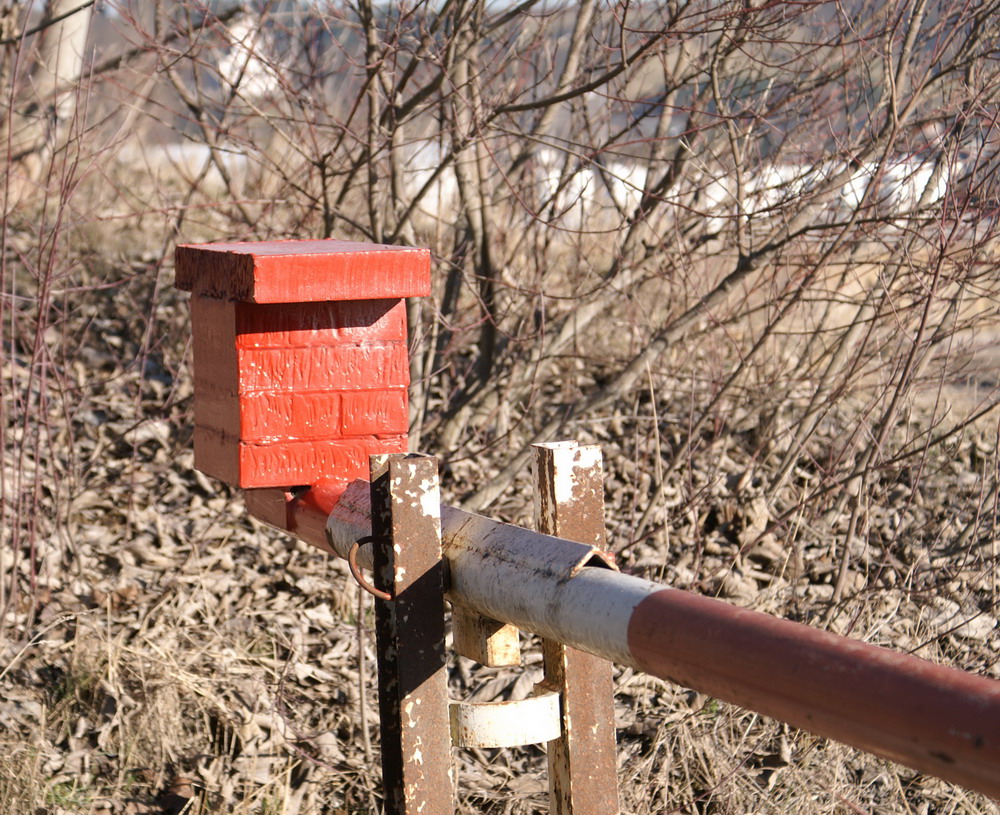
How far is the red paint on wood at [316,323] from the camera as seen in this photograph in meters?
1.89

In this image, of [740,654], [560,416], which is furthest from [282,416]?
[560,416]

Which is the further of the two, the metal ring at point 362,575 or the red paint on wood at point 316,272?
the red paint on wood at point 316,272

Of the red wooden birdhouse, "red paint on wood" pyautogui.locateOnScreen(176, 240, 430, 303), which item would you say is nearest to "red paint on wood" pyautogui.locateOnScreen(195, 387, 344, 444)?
the red wooden birdhouse

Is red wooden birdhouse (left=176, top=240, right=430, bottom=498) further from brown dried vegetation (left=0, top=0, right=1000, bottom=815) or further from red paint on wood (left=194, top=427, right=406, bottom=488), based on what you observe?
brown dried vegetation (left=0, top=0, right=1000, bottom=815)

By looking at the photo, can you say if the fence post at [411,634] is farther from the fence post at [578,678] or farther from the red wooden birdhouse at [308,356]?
the red wooden birdhouse at [308,356]

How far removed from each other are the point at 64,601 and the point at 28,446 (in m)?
1.11

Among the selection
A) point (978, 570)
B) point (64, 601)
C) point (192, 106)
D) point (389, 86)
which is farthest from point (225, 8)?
point (978, 570)

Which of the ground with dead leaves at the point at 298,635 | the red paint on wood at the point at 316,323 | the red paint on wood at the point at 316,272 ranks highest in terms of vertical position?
the red paint on wood at the point at 316,272

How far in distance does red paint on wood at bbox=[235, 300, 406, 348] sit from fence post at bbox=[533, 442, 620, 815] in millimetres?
517

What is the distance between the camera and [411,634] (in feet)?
4.91

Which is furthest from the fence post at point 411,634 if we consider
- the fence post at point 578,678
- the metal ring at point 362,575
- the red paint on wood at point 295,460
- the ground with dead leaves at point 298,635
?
the ground with dead leaves at point 298,635

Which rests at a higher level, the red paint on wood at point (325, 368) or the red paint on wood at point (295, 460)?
the red paint on wood at point (325, 368)

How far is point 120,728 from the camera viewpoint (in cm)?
333

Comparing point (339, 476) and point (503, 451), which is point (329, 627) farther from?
point (339, 476)
